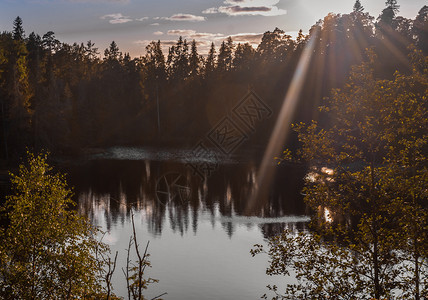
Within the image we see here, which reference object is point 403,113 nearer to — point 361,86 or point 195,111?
point 361,86

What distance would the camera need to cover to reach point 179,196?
59750mm

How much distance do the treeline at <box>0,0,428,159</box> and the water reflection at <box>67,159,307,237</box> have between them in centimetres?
1650

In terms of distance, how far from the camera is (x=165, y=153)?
9562 centimetres

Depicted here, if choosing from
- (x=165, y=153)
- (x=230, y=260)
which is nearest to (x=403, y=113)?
(x=230, y=260)

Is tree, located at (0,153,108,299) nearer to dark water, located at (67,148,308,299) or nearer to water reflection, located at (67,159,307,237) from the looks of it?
dark water, located at (67,148,308,299)

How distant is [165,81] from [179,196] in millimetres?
77127

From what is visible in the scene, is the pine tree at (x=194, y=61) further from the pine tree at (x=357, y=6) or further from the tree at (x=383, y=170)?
the tree at (x=383, y=170)

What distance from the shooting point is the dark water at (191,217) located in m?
33.2

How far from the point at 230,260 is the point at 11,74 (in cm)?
5878

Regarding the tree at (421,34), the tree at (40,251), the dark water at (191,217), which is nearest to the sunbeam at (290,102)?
the dark water at (191,217)

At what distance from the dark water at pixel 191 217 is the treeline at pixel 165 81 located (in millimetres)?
15770

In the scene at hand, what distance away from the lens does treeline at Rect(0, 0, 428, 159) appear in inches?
3302

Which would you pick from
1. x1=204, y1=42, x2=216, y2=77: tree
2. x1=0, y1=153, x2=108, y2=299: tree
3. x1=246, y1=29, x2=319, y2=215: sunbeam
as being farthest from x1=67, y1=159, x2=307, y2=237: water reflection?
x1=204, y1=42, x2=216, y2=77: tree

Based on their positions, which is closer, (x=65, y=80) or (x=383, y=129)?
(x=383, y=129)
